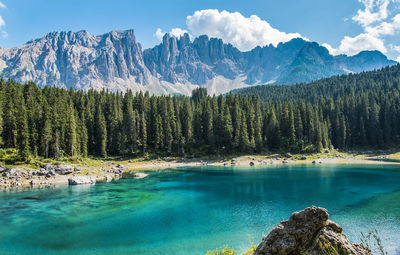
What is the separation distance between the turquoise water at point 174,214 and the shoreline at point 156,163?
11089 millimetres

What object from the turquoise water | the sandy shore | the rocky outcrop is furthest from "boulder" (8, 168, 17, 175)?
the rocky outcrop

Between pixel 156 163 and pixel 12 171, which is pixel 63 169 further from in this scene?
pixel 156 163

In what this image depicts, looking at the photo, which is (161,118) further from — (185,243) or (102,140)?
(185,243)

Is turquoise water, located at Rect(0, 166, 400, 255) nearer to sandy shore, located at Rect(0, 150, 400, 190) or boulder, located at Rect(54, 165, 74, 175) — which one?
boulder, located at Rect(54, 165, 74, 175)

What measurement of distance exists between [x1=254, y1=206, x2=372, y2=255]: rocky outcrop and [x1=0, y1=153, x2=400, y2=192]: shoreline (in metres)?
57.0

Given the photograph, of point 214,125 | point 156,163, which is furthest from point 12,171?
point 214,125

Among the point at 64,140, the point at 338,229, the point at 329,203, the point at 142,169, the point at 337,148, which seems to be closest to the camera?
the point at 338,229

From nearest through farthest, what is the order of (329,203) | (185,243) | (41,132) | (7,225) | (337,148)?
(185,243) → (7,225) → (329,203) → (41,132) → (337,148)

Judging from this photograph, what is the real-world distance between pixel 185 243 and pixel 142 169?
212 feet

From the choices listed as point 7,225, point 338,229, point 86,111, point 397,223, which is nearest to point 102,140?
point 86,111

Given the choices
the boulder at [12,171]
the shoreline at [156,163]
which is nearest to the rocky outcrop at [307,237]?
the shoreline at [156,163]

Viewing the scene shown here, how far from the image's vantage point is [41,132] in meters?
68.1

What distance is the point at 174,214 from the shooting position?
32.8 meters

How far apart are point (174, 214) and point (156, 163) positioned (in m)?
63.1
